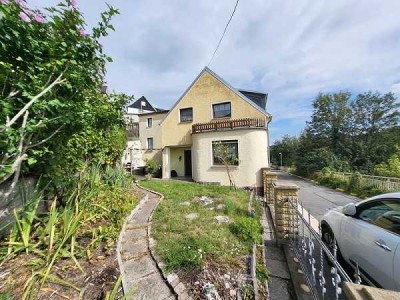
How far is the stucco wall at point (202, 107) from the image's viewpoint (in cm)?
1405

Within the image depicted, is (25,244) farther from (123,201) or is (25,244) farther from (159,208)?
(159,208)

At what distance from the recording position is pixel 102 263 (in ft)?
10.0

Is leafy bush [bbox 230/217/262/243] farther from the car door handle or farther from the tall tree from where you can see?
the tall tree

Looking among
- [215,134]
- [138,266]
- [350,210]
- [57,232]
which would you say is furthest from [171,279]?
[215,134]

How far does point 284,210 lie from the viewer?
173 inches

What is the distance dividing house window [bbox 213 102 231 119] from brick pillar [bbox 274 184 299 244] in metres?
10.4

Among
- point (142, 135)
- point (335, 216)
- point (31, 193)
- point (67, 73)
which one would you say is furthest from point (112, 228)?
point (142, 135)

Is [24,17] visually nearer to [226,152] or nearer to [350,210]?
[350,210]

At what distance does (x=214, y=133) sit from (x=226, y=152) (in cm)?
165

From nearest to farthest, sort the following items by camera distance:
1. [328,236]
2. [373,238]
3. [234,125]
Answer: [373,238] < [328,236] < [234,125]

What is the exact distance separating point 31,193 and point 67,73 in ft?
8.34

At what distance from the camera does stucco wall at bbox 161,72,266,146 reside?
46.1ft

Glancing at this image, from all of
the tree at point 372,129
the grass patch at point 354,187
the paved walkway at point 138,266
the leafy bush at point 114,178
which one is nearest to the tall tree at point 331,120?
the tree at point 372,129

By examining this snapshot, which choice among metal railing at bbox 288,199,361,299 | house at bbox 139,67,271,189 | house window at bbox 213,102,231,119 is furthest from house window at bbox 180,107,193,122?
metal railing at bbox 288,199,361,299
